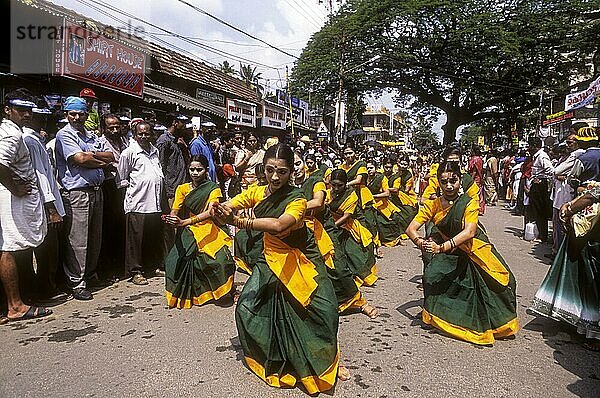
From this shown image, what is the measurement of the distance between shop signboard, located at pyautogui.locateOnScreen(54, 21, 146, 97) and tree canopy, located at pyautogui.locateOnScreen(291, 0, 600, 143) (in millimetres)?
16299

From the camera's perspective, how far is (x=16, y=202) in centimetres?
472

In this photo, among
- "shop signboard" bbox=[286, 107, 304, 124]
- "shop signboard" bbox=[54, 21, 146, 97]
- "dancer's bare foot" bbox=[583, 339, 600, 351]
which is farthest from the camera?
"shop signboard" bbox=[286, 107, 304, 124]

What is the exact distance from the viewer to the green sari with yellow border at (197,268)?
5.35 meters

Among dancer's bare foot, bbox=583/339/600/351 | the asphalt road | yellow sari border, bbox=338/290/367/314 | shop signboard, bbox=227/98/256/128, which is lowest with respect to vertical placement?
the asphalt road

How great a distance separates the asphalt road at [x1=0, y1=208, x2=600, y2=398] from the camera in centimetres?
353

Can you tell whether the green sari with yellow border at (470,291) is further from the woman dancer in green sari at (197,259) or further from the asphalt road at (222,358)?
the woman dancer in green sari at (197,259)

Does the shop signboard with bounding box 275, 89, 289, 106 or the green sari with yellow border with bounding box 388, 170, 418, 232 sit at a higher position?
the shop signboard with bounding box 275, 89, 289, 106

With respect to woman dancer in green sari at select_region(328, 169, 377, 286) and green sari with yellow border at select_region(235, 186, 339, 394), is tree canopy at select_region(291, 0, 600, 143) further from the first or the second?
green sari with yellow border at select_region(235, 186, 339, 394)

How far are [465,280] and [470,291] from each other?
0.10 metres

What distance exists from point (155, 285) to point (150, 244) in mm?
646

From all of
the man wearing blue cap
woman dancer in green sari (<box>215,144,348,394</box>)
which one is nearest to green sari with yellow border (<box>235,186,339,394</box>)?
woman dancer in green sari (<box>215,144,348,394</box>)

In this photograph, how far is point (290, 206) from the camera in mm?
3514

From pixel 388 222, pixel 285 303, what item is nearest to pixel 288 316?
pixel 285 303

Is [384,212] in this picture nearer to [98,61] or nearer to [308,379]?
[308,379]
